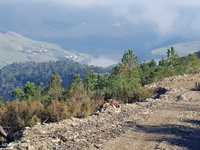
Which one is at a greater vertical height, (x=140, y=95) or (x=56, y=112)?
(x=140, y=95)

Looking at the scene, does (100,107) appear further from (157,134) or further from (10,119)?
(157,134)

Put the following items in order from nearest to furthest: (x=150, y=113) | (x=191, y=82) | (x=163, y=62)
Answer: (x=150, y=113), (x=191, y=82), (x=163, y=62)

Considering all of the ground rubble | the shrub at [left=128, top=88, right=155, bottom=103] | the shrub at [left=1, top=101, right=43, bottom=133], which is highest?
the shrub at [left=128, top=88, right=155, bottom=103]

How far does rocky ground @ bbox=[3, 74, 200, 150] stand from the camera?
19.8 metres

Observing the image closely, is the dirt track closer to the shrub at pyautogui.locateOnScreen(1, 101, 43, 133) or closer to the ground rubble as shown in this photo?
the ground rubble

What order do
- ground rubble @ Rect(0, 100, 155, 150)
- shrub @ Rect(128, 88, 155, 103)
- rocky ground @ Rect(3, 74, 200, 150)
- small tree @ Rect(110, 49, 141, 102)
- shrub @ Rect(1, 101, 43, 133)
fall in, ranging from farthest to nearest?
1. small tree @ Rect(110, 49, 141, 102)
2. shrub @ Rect(128, 88, 155, 103)
3. shrub @ Rect(1, 101, 43, 133)
4. rocky ground @ Rect(3, 74, 200, 150)
5. ground rubble @ Rect(0, 100, 155, 150)

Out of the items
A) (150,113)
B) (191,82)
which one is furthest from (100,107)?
(191,82)

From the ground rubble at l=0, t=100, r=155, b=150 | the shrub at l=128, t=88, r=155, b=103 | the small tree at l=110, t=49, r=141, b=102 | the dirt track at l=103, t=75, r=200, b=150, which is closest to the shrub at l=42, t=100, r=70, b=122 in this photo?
the ground rubble at l=0, t=100, r=155, b=150

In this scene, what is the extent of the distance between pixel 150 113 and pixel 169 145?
6.76 meters

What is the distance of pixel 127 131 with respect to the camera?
73.6 feet

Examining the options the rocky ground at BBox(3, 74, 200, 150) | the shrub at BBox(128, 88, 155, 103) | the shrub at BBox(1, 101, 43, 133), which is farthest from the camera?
the shrub at BBox(128, 88, 155, 103)

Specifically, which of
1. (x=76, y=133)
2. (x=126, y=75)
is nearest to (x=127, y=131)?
(x=76, y=133)

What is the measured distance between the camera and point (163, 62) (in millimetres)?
86688

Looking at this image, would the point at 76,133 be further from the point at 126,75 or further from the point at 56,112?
the point at 126,75
